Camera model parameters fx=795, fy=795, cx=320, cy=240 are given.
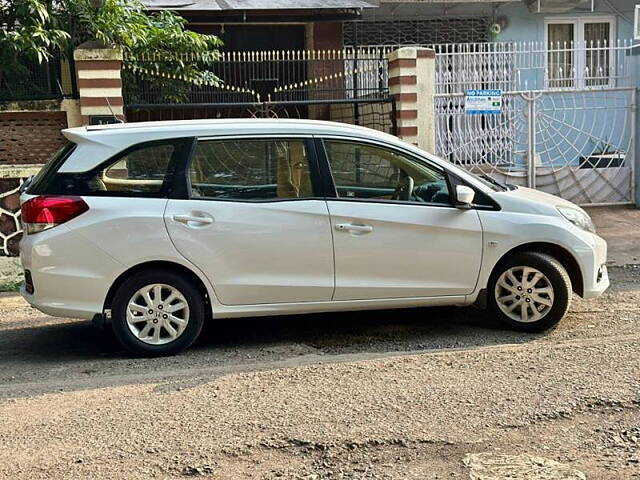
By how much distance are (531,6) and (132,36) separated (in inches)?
325

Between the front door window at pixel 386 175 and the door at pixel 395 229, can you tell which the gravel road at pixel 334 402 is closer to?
the door at pixel 395 229

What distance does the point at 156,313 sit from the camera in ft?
18.6

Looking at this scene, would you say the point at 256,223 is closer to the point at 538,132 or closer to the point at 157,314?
the point at 157,314

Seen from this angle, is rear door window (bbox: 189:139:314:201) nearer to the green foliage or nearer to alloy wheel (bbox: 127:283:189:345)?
alloy wheel (bbox: 127:283:189:345)

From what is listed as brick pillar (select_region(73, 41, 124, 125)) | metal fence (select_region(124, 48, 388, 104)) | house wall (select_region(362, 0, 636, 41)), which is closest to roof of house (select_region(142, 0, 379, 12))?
metal fence (select_region(124, 48, 388, 104))

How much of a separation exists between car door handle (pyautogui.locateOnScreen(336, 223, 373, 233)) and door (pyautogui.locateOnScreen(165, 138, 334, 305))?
3.6 inches

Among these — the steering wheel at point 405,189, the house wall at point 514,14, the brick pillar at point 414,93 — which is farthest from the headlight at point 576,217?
the house wall at point 514,14

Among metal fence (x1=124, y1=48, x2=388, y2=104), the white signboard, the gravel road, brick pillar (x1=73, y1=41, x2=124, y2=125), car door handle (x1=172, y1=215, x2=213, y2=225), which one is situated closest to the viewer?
the gravel road

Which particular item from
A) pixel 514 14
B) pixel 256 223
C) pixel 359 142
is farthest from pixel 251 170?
pixel 514 14

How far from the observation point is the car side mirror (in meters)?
5.90

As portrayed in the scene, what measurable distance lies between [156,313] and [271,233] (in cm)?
100

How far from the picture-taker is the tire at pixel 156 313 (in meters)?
5.62

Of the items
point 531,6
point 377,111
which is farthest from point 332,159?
point 531,6

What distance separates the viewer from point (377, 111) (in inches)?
446
